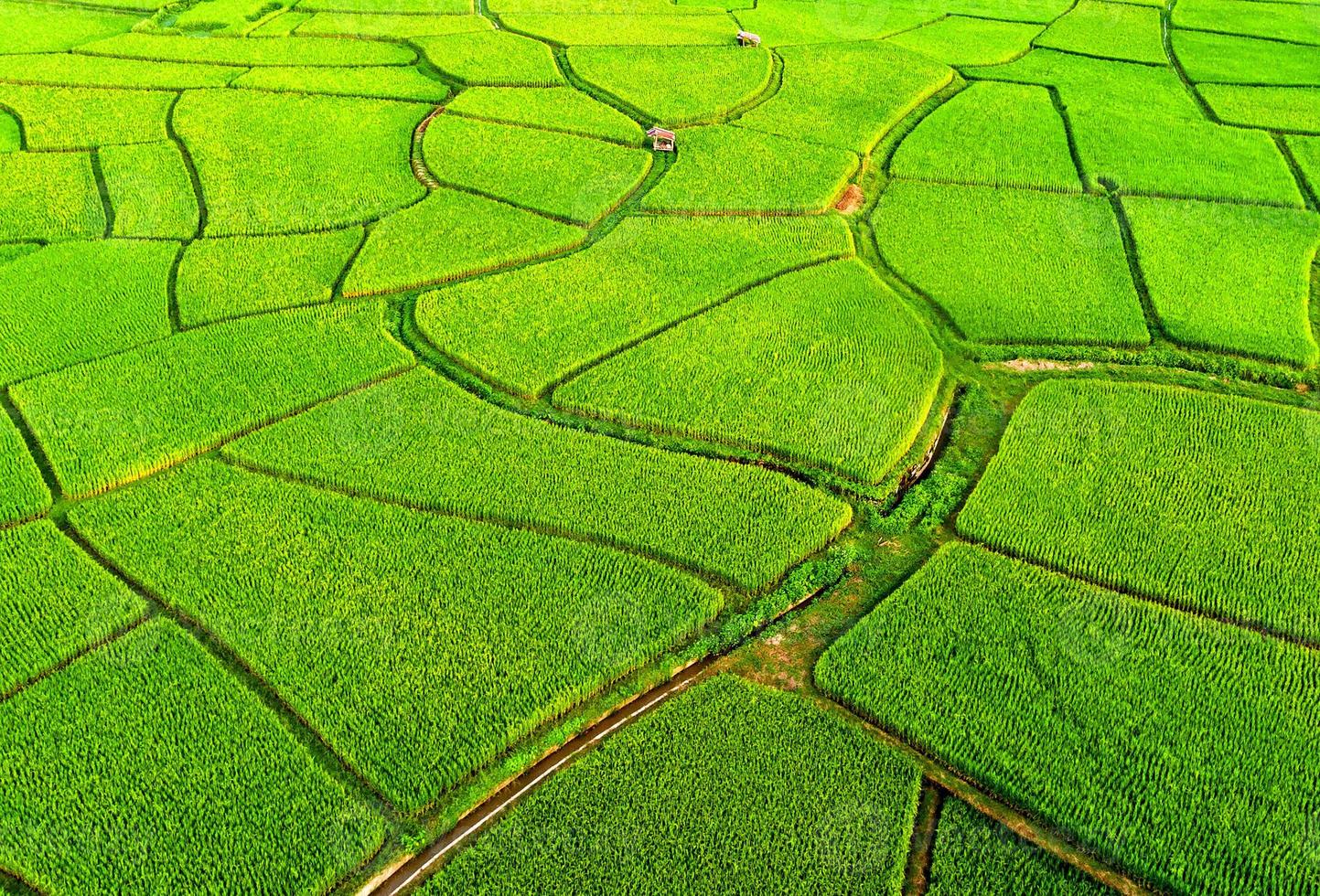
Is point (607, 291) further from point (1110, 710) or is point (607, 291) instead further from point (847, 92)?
point (847, 92)

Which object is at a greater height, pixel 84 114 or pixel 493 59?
pixel 493 59

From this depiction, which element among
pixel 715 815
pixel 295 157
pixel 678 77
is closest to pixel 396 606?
pixel 715 815

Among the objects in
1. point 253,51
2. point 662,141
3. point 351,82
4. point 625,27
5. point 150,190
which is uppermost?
point 625,27

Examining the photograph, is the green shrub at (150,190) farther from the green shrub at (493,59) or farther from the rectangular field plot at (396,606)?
the green shrub at (493,59)

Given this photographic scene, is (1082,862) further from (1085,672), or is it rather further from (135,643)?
(135,643)

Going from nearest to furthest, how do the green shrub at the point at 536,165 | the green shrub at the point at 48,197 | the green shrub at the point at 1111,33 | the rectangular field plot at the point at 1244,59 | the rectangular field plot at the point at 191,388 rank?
the rectangular field plot at the point at 191,388 < the green shrub at the point at 48,197 < the green shrub at the point at 536,165 < the rectangular field plot at the point at 1244,59 < the green shrub at the point at 1111,33

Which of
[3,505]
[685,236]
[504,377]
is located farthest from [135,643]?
[685,236]

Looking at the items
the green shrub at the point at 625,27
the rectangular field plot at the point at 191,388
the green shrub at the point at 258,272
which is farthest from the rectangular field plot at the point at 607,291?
the green shrub at the point at 625,27
